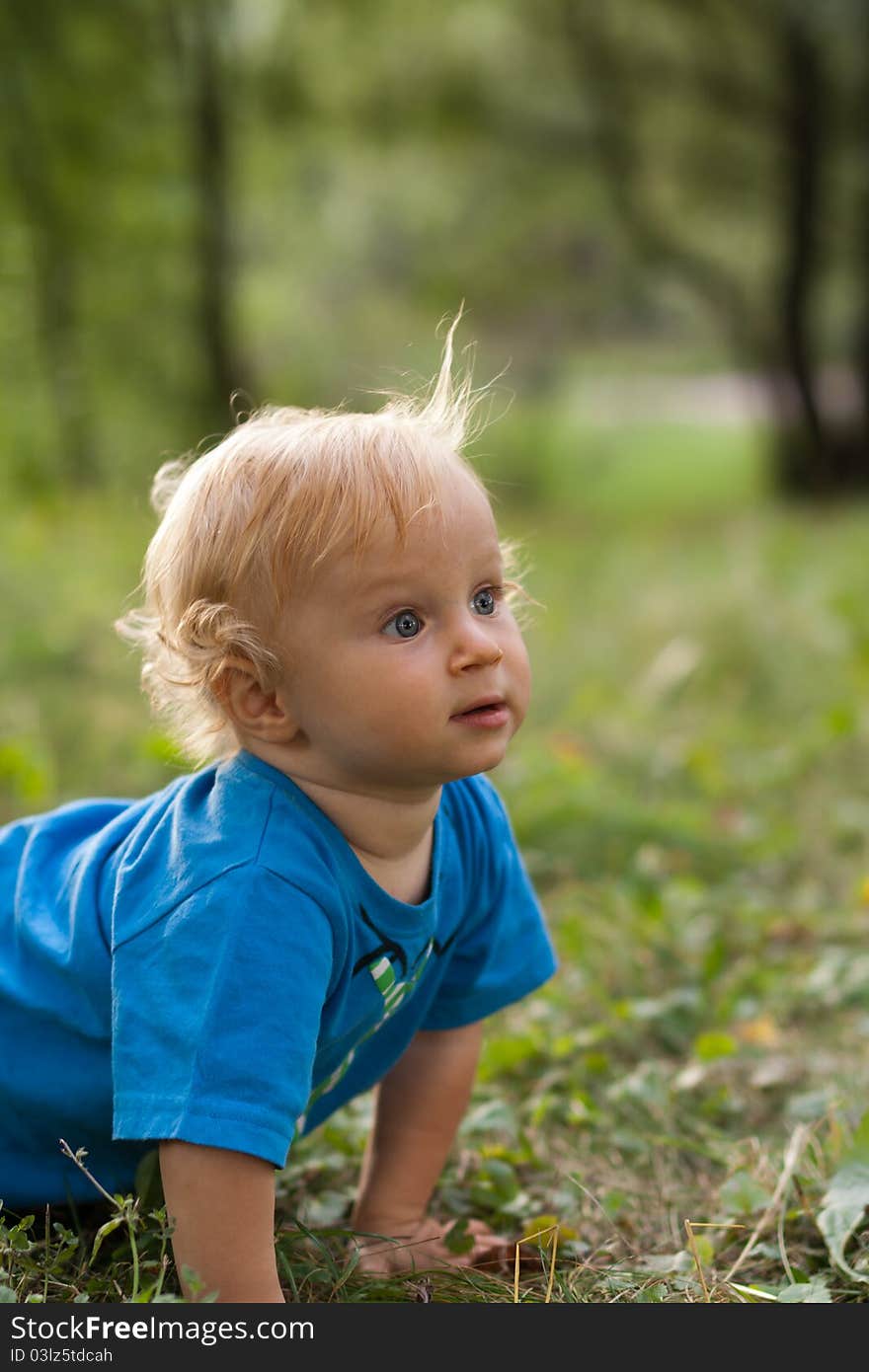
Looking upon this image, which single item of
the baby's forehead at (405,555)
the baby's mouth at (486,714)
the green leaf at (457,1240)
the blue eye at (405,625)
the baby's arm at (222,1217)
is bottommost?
the green leaf at (457,1240)

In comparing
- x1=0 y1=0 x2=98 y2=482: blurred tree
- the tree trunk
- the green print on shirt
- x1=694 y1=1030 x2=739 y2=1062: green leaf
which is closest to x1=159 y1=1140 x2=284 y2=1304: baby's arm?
the green print on shirt

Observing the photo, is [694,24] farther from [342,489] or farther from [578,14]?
[342,489]

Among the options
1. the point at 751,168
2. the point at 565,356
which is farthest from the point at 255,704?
the point at 565,356

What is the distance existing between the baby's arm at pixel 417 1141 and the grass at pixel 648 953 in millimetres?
70

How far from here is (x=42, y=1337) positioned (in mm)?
1502

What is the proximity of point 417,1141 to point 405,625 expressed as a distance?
0.79 meters

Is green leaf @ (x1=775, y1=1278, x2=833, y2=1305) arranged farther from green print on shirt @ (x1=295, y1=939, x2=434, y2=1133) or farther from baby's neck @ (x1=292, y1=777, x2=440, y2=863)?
baby's neck @ (x1=292, y1=777, x2=440, y2=863)

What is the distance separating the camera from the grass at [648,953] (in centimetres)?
181

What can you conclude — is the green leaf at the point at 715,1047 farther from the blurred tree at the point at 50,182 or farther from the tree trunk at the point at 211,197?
the tree trunk at the point at 211,197

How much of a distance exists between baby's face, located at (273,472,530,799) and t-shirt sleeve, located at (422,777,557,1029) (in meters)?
0.34

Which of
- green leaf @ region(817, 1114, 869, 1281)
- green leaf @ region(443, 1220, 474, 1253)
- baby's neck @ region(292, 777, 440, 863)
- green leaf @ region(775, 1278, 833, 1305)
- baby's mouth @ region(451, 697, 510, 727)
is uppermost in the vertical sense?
baby's mouth @ region(451, 697, 510, 727)

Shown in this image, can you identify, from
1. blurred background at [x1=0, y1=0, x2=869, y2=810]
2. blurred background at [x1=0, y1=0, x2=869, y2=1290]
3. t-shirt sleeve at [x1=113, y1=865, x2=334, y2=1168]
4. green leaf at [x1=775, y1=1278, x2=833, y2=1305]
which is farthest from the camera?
blurred background at [x1=0, y1=0, x2=869, y2=810]

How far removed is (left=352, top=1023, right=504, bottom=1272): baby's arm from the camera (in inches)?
75.0

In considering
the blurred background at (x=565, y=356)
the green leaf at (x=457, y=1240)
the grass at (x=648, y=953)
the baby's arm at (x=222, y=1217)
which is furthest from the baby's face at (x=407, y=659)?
the blurred background at (x=565, y=356)
